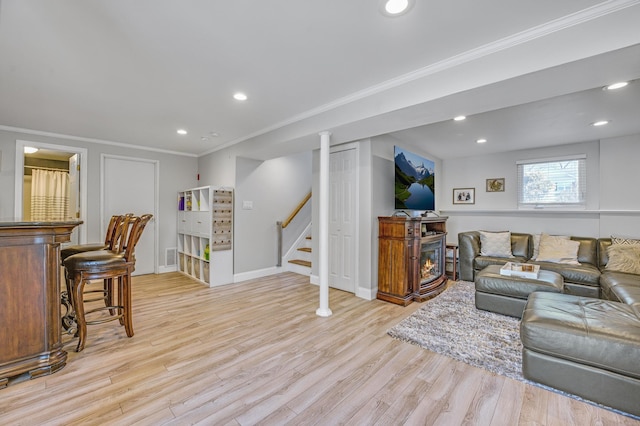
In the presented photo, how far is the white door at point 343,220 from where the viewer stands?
384 cm

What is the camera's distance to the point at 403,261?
11.4 feet

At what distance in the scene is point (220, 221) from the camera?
14.3 feet

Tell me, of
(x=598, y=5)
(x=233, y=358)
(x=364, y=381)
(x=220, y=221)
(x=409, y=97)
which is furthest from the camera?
(x=220, y=221)

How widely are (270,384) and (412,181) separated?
3.18 m

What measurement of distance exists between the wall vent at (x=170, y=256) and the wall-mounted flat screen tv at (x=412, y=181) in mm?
4260

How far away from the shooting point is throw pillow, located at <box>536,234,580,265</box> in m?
3.93

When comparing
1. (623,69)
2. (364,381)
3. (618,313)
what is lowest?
(364,381)

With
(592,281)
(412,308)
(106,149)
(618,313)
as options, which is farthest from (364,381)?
(106,149)

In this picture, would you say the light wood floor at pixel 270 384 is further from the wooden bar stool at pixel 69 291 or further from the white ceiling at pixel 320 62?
the white ceiling at pixel 320 62

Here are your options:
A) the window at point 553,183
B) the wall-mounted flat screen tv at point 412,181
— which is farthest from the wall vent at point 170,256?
the window at point 553,183

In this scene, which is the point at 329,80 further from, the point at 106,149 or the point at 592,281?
the point at 106,149

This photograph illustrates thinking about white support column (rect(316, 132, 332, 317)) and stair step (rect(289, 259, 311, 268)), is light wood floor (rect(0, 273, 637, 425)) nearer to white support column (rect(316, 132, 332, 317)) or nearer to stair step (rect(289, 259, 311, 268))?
white support column (rect(316, 132, 332, 317))

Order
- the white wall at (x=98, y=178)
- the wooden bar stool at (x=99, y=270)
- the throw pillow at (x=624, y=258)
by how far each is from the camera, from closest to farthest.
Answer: the wooden bar stool at (x=99, y=270), the throw pillow at (x=624, y=258), the white wall at (x=98, y=178)

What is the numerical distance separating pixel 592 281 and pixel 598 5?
3.30 meters
